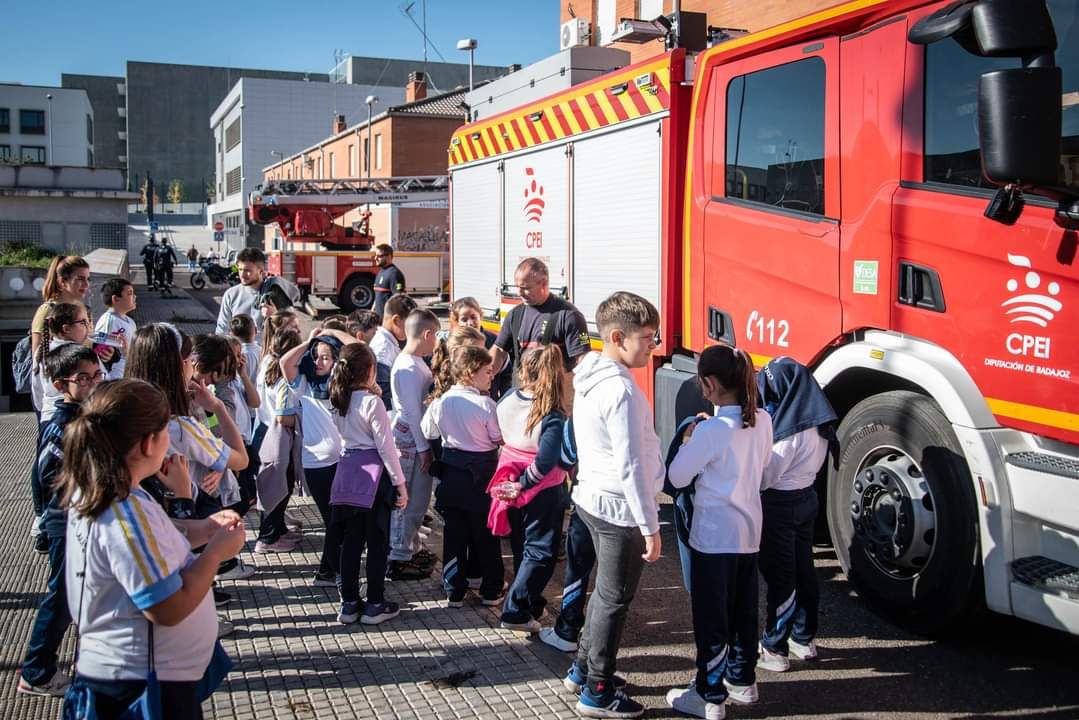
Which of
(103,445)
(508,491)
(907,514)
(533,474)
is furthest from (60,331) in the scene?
(907,514)

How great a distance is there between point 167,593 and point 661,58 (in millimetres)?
4744

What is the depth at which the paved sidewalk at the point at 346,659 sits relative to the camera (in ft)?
12.8

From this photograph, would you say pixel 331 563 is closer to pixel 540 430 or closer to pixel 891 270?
pixel 540 430

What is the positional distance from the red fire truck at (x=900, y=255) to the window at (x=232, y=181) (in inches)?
3033

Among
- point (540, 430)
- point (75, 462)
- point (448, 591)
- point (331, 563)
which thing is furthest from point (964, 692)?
point (75, 462)

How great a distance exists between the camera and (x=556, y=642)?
4.48 m

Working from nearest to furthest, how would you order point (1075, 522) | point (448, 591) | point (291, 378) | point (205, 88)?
point (1075, 522) → point (448, 591) → point (291, 378) → point (205, 88)

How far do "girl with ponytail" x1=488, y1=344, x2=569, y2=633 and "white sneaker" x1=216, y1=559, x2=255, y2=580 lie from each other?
5.40 ft

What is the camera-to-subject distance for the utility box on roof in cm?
766

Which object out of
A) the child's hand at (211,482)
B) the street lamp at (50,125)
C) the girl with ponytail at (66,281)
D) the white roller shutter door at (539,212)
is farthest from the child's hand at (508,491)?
the street lamp at (50,125)

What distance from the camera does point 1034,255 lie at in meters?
3.82

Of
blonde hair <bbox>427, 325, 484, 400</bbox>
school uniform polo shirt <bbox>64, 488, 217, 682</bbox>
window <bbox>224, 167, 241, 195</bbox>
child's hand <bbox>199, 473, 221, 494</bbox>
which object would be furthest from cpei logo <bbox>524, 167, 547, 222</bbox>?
window <bbox>224, 167, 241, 195</bbox>

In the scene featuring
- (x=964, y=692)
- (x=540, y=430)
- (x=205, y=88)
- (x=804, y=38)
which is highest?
(x=205, y=88)

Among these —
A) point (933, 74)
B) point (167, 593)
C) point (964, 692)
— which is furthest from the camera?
point (933, 74)
